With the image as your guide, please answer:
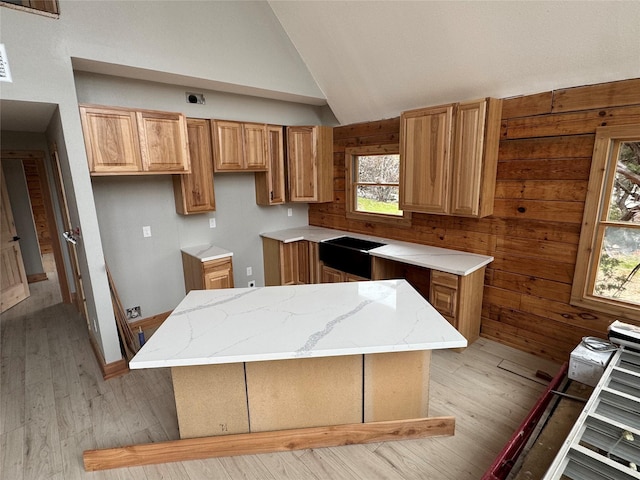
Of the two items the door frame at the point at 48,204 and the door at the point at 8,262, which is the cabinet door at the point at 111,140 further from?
the door at the point at 8,262

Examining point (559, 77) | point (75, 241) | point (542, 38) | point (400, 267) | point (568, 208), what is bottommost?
point (400, 267)

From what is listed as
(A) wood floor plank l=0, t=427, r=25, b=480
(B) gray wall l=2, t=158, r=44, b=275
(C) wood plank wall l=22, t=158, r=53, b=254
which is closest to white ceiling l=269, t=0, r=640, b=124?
(A) wood floor plank l=0, t=427, r=25, b=480

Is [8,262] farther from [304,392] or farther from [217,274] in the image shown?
[304,392]

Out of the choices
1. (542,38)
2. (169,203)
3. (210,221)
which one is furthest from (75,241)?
(542,38)

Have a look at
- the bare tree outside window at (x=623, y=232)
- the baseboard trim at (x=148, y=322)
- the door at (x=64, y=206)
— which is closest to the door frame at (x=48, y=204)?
the door at (x=64, y=206)

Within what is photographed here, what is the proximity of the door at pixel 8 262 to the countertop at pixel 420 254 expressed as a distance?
3.33 metres

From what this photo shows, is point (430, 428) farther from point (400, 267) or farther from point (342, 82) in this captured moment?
point (342, 82)

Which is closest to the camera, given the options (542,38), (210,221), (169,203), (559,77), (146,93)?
(542,38)

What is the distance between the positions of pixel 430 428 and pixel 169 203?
3234 mm

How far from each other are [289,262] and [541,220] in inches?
109

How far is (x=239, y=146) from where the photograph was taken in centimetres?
370

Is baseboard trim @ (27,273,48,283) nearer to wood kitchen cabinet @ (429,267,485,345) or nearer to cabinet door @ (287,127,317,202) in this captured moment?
cabinet door @ (287,127,317,202)

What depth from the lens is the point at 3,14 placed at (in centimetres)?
Answer: 202

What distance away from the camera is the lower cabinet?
134 inches
